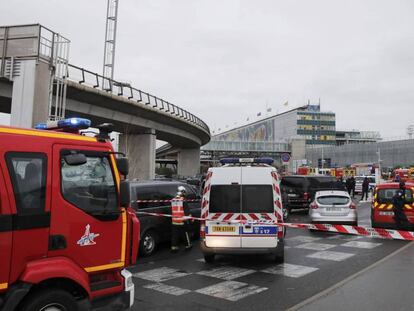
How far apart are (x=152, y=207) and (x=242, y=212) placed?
2.82 meters

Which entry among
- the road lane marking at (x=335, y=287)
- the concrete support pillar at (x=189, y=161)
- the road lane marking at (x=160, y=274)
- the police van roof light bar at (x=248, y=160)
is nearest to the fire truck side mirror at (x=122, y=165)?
the road lane marking at (x=335, y=287)

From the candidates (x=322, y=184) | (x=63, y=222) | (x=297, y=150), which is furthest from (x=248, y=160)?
(x=297, y=150)

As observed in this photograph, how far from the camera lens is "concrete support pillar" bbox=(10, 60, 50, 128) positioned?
19.9 m

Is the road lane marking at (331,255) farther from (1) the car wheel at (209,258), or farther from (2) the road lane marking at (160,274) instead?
(2) the road lane marking at (160,274)

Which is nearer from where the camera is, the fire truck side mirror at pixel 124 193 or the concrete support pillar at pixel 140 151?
the fire truck side mirror at pixel 124 193

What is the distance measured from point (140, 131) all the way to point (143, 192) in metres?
28.4

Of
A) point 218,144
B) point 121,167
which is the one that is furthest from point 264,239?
point 218,144

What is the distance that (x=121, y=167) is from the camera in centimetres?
535

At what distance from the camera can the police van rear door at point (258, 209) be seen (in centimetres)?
Answer: 931

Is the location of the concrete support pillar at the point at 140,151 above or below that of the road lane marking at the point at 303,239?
above

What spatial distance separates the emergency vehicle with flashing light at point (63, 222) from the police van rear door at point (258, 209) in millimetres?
4247

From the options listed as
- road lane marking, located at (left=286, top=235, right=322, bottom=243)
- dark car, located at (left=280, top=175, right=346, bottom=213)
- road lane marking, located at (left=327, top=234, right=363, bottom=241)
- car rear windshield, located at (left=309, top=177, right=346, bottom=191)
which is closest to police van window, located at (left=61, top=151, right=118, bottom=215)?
road lane marking, located at (left=286, top=235, right=322, bottom=243)

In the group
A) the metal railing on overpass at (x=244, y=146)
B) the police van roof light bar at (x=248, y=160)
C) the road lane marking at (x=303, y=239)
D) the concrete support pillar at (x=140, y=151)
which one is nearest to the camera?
the police van roof light bar at (x=248, y=160)

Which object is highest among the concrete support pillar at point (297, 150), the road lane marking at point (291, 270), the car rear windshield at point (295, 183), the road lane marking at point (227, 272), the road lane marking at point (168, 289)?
the concrete support pillar at point (297, 150)
